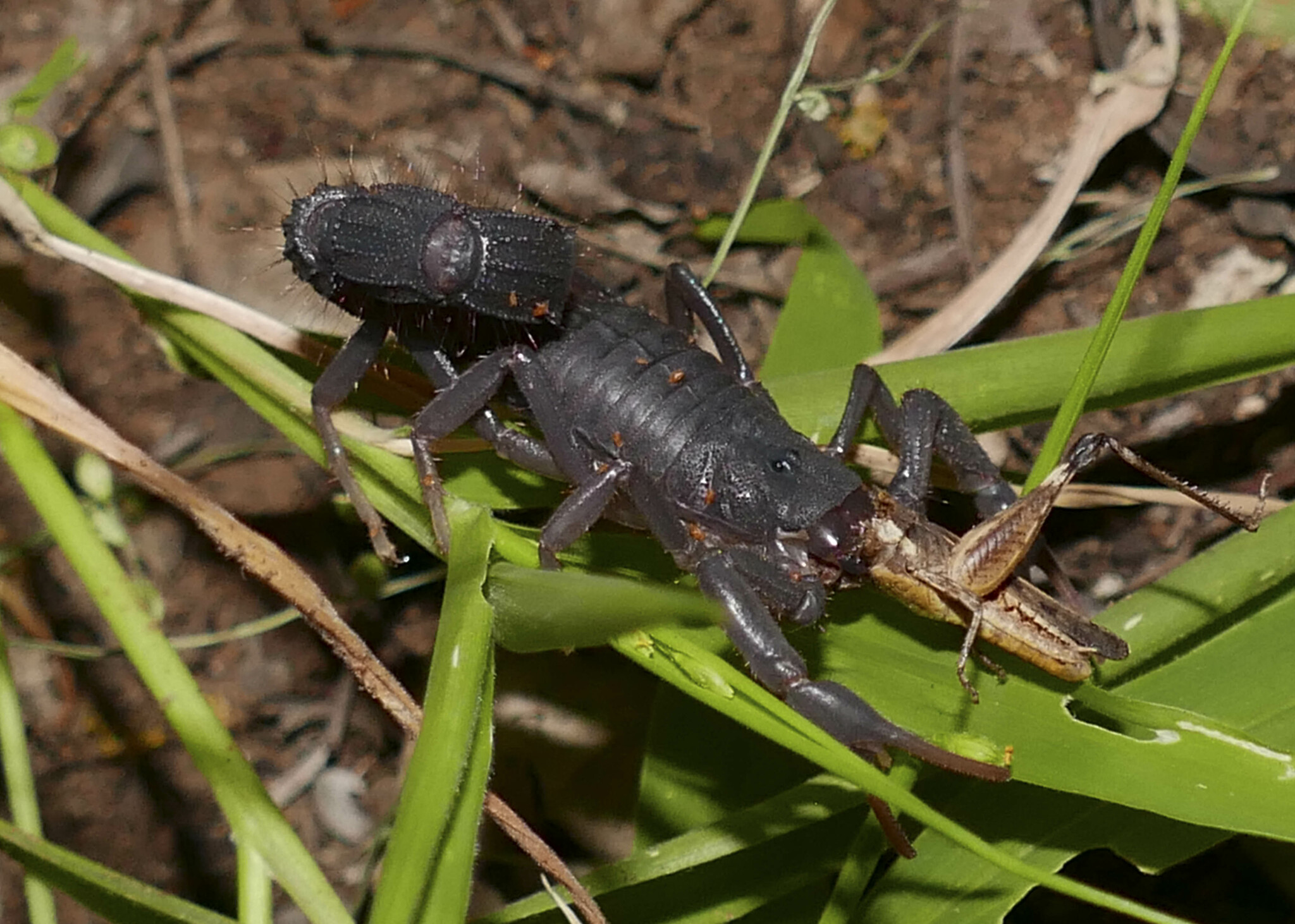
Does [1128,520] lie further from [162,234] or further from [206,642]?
[162,234]

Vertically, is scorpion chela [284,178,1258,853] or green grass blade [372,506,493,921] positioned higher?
scorpion chela [284,178,1258,853]

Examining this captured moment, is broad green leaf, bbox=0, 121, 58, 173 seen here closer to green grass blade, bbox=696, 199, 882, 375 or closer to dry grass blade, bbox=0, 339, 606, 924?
dry grass blade, bbox=0, 339, 606, 924

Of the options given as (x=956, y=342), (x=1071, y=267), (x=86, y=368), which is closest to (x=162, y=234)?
(x=86, y=368)

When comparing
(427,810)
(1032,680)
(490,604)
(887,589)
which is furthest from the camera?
(887,589)

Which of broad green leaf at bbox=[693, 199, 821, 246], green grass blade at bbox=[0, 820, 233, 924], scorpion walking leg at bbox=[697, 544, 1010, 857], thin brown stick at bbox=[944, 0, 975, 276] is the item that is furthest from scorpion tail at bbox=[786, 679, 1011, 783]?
thin brown stick at bbox=[944, 0, 975, 276]

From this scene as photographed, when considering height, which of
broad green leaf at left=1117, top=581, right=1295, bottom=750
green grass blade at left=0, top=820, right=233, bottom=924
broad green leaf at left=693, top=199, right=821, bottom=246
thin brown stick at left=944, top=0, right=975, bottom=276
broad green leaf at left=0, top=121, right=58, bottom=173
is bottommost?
green grass blade at left=0, top=820, right=233, bottom=924

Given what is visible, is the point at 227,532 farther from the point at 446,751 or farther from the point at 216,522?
the point at 446,751
